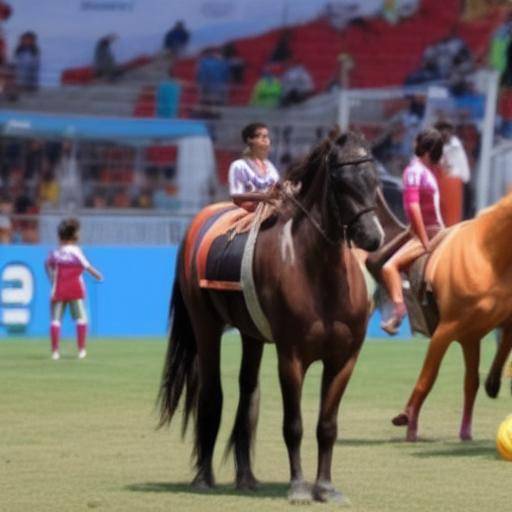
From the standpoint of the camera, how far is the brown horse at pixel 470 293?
12.6m

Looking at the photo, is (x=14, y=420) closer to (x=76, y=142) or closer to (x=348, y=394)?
(x=348, y=394)

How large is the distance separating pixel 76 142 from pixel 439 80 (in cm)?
943

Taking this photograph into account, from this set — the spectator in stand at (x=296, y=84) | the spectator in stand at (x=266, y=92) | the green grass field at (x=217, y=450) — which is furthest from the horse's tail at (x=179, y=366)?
the spectator in stand at (x=296, y=84)

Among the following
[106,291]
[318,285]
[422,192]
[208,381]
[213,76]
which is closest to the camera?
[318,285]

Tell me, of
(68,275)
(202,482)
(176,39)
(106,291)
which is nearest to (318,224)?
(202,482)

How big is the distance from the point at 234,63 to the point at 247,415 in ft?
80.7

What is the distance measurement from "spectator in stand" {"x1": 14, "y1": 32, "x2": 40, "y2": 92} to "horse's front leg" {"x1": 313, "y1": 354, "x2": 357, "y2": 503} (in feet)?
72.7

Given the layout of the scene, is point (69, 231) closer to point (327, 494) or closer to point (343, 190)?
point (343, 190)

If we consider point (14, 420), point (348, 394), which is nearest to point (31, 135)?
point (348, 394)

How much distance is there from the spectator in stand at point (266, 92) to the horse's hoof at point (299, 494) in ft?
77.6

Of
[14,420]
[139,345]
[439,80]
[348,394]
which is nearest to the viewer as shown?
[14,420]

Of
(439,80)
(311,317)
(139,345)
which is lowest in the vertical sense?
(139,345)

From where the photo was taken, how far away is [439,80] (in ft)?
114

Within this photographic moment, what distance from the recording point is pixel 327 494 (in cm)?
928
